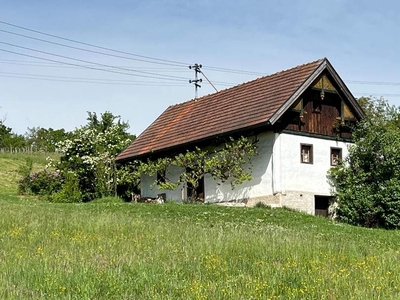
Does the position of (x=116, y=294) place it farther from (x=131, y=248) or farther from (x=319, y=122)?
(x=319, y=122)

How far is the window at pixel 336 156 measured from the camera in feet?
94.9

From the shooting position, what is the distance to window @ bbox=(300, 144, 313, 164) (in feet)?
91.5

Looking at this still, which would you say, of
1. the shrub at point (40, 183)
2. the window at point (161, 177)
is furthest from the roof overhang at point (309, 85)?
the shrub at point (40, 183)

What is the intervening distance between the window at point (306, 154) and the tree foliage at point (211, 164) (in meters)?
2.13

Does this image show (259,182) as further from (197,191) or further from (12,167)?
(12,167)

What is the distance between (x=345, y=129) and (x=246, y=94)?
4943 mm

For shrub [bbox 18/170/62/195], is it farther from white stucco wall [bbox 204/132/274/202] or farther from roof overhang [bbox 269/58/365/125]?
roof overhang [bbox 269/58/365/125]

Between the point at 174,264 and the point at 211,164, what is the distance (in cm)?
1745

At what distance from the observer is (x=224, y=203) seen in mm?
28500

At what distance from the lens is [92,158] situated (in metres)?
37.9

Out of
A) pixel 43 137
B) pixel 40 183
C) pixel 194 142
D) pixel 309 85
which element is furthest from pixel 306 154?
pixel 43 137

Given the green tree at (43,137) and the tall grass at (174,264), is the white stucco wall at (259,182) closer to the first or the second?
the tall grass at (174,264)

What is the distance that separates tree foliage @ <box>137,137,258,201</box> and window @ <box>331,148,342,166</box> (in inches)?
154

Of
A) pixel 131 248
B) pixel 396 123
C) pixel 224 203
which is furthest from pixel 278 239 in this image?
pixel 396 123
